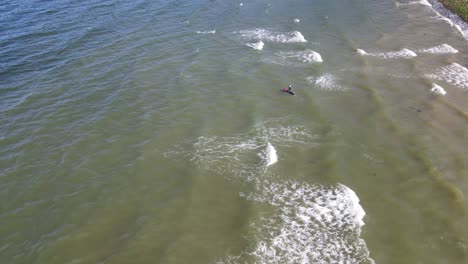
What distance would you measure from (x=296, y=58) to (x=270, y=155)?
53.1 ft

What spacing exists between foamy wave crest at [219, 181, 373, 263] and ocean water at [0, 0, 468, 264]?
0.08 metres

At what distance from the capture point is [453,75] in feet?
103

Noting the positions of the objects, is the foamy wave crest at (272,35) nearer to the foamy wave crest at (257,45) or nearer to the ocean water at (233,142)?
the ocean water at (233,142)

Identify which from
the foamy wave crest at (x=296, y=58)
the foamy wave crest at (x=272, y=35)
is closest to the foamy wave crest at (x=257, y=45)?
the foamy wave crest at (x=272, y=35)

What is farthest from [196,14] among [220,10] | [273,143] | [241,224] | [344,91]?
[241,224]

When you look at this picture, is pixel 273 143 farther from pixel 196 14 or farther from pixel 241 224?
pixel 196 14

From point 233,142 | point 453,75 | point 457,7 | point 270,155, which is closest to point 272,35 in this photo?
point 453,75

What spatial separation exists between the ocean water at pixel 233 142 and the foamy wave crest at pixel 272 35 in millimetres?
281

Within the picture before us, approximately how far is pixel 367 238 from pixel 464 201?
6514mm

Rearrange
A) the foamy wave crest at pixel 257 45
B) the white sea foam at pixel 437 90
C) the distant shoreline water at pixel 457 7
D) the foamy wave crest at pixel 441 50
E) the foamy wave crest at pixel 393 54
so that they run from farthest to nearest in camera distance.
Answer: the distant shoreline water at pixel 457 7, the foamy wave crest at pixel 257 45, the foamy wave crest at pixel 441 50, the foamy wave crest at pixel 393 54, the white sea foam at pixel 437 90

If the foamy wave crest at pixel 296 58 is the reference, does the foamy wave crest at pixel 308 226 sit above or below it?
below

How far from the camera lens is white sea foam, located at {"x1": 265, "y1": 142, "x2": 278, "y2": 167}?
22406 mm

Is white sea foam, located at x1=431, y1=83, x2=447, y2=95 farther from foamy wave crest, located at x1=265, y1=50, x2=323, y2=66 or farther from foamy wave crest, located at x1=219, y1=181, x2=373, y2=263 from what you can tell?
foamy wave crest, located at x1=219, y1=181, x2=373, y2=263

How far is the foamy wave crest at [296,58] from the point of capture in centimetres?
3494
